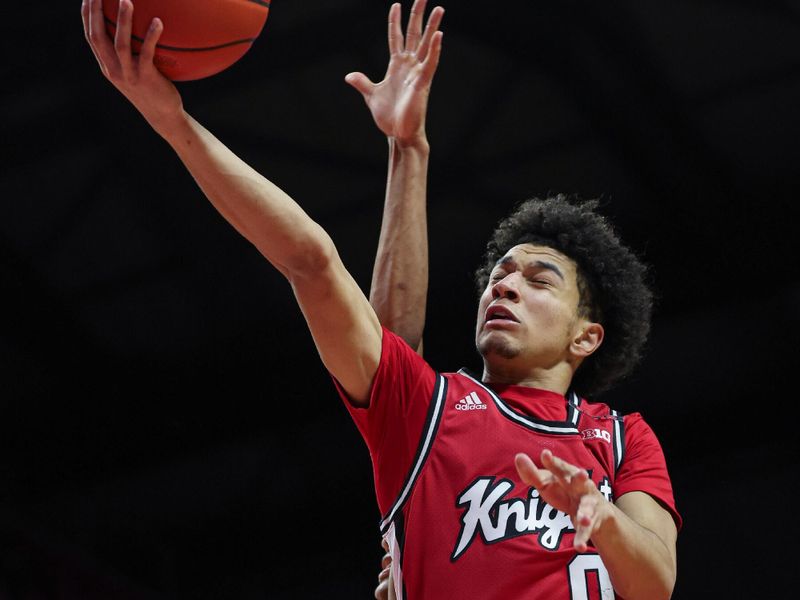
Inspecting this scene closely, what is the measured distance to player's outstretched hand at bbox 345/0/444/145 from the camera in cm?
263

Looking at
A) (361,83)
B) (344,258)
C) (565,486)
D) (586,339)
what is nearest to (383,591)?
(586,339)

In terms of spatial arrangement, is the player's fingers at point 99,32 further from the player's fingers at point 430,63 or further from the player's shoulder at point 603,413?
the player's shoulder at point 603,413

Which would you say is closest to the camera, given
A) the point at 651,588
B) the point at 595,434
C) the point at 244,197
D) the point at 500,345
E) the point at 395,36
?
the point at 244,197

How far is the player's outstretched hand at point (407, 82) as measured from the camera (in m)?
2.63

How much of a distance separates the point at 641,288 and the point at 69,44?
131 inches

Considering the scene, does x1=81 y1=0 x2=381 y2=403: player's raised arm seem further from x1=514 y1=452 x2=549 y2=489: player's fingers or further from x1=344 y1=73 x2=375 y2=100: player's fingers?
x1=344 y1=73 x2=375 y2=100: player's fingers

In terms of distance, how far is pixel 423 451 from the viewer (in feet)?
7.13

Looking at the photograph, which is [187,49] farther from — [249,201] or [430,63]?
[430,63]

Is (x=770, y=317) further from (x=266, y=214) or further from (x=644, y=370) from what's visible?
(x=266, y=214)

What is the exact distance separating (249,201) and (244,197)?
1 cm

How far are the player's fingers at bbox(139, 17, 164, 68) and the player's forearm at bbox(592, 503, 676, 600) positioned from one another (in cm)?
112

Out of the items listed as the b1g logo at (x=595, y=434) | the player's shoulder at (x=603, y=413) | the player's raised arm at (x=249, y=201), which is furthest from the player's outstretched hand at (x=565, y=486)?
the player's shoulder at (x=603, y=413)

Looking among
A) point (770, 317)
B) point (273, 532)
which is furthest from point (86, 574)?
point (770, 317)

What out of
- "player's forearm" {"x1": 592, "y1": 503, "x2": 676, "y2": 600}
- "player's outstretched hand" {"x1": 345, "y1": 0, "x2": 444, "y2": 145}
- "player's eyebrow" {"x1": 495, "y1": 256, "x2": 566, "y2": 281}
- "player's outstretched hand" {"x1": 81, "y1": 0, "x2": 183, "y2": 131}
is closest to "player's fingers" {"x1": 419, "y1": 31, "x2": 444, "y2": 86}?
"player's outstretched hand" {"x1": 345, "y1": 0, "x2": 444, "y2": 145}
